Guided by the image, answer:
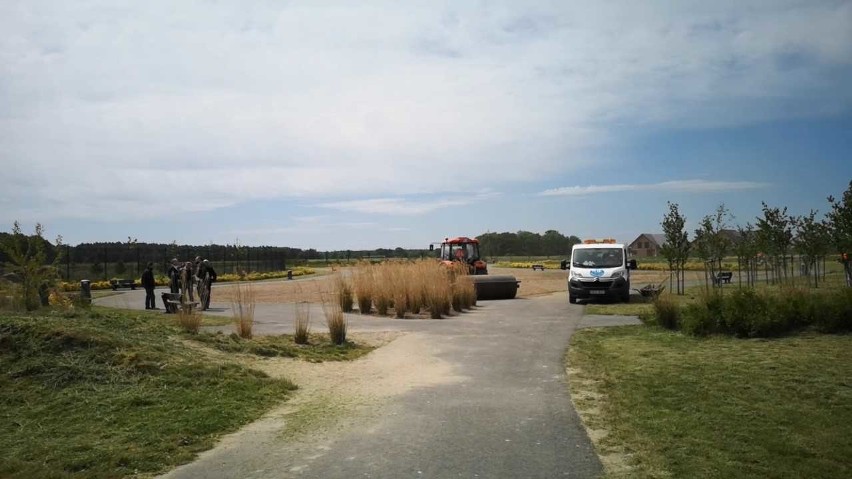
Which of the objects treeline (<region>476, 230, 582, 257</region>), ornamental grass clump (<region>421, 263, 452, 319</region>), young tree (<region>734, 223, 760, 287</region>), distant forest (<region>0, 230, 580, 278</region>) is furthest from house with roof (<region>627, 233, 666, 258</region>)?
ornamental grass clump (<region>421, 263, 452, 319</region>)

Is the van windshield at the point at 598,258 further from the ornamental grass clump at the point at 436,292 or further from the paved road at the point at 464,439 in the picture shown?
the paved road at the point at 464,439

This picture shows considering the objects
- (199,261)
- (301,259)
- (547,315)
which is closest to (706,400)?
(547,315)

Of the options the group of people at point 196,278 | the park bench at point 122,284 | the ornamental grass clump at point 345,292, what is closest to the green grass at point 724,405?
the ornamental grass clump at point 345,292

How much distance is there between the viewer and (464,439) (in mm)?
6250

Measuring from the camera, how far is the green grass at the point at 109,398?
5793mm

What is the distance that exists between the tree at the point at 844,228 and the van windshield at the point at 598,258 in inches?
284

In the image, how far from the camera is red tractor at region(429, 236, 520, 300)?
25453mm

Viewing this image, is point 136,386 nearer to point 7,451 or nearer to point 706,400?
point 7,451

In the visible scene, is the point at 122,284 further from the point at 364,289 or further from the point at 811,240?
the point at 811,240

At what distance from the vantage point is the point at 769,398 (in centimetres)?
732

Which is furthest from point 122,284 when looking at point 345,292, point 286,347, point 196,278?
point 286,347

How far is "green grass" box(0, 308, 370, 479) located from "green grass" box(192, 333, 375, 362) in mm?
735

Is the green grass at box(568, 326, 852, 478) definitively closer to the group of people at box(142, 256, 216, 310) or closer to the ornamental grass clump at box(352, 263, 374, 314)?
the ornamental grass clump at box(352, 263, 374, 314)

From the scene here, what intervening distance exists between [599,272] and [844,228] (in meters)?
9.15
